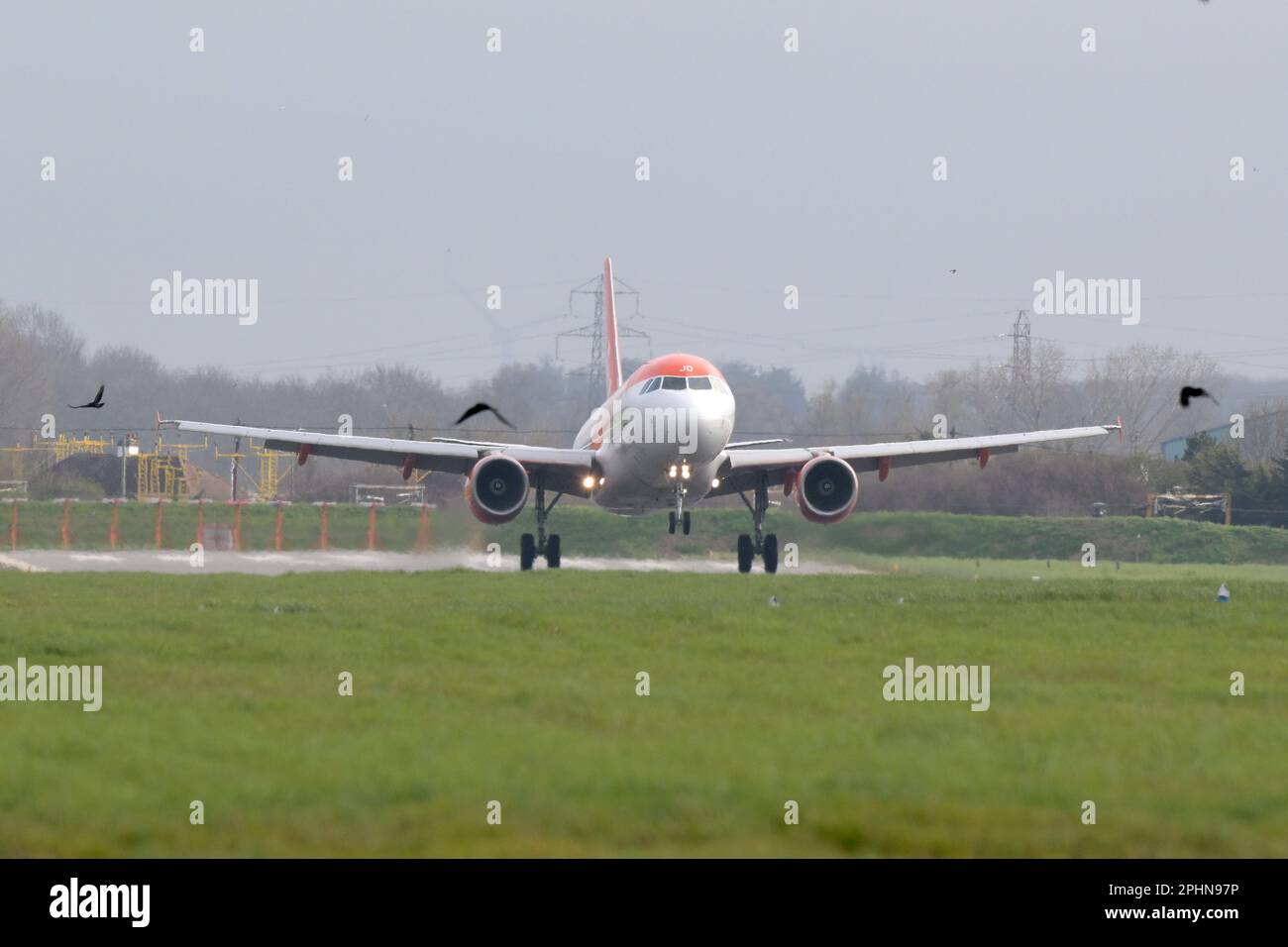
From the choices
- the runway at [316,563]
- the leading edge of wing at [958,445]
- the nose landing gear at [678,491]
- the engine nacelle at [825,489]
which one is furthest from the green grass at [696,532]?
the nose landing gear at [678,491]

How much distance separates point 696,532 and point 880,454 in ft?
37.6

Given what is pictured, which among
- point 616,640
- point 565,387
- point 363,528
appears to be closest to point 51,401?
point 565,387

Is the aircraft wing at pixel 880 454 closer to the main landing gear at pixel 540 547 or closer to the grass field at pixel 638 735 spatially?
Answer: the main landing gear at pixel 540 547

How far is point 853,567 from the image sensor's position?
3559 cm

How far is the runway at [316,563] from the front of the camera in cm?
3268

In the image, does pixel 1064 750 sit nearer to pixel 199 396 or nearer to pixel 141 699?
pixel 141 699

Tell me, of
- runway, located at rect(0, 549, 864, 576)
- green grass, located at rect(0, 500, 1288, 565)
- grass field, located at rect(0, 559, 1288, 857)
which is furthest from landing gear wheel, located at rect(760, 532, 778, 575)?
grass field, located at rect(0, 559, 1288, 857)

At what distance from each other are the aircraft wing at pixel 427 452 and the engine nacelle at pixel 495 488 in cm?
53

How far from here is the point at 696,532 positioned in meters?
48.6

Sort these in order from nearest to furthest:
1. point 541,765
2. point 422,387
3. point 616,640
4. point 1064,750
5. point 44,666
A: point 541,765, point 1064,750, point 44,666, point 616,640, point 422,387

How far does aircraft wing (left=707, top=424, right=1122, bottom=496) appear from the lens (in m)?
36.0

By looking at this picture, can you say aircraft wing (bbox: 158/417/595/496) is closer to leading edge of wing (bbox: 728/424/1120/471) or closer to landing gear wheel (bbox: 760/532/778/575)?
leading edge of wing (bbox: 728/424/1120/471)

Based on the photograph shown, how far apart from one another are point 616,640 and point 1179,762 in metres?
7.52

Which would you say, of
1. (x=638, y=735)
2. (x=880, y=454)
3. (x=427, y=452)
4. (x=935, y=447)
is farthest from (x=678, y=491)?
(x=638, y=735)
